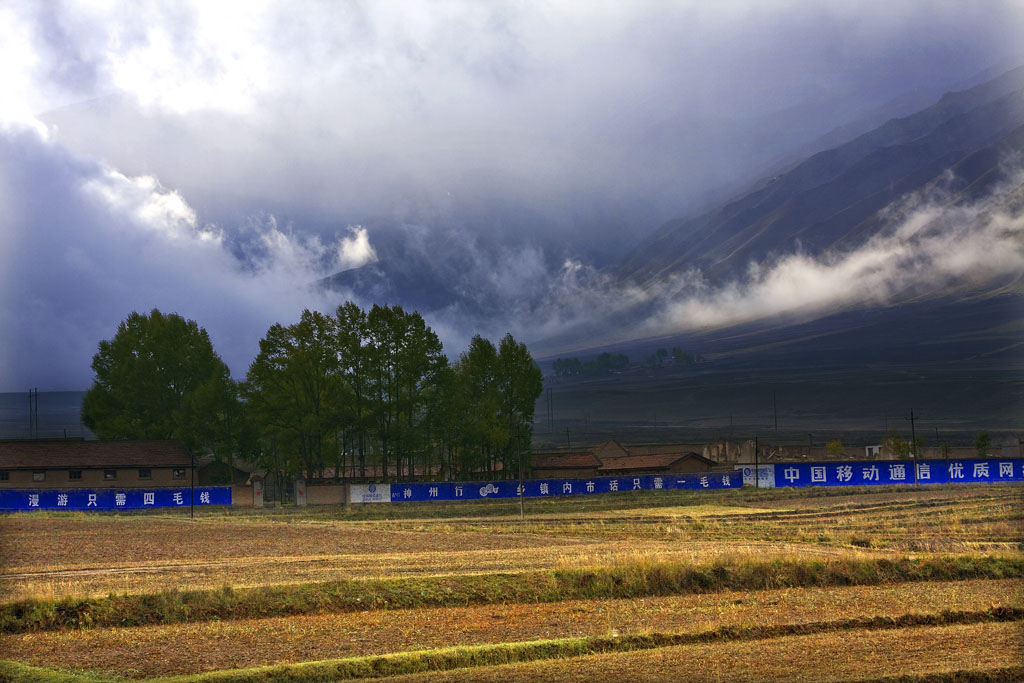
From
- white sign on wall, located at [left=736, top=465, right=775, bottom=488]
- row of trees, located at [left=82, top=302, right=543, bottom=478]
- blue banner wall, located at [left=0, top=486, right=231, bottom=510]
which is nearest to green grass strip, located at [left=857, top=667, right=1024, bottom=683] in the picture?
blue banner wall, located at [left=0, top=486, right=231, bottom=510]

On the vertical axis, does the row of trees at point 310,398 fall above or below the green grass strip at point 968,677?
above

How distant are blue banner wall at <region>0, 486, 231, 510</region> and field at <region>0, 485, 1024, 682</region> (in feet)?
A: 115

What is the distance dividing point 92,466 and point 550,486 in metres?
42.6

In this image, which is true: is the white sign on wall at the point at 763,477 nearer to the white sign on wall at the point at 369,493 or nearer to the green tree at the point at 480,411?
the green tree at the point at 480,411

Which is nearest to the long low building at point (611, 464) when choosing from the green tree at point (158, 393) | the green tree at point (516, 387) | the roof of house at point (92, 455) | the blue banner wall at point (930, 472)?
the green tree at point (516, 387)

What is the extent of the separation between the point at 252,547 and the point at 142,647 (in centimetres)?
2605

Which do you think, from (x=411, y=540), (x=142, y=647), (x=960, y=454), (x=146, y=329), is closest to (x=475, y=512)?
(x=411, y=540)

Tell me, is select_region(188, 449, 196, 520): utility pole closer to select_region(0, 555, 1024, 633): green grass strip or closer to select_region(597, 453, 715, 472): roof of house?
select_region(0, 555, 1024, 633): green grass strip

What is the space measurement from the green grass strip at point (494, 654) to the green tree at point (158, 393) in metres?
81.5

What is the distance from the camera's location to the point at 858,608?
83.8 ft

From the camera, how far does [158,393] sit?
101m

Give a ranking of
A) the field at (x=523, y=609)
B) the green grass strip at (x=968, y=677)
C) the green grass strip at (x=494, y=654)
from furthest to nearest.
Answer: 1. the field at (x=523, y=609)
2. the green grass strip at (x=494, y=654)
3. the green grass strip at (x=968, y=677)

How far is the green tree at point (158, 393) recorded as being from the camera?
320 ft

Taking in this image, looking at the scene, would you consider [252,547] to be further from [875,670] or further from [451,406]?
[451,406]
